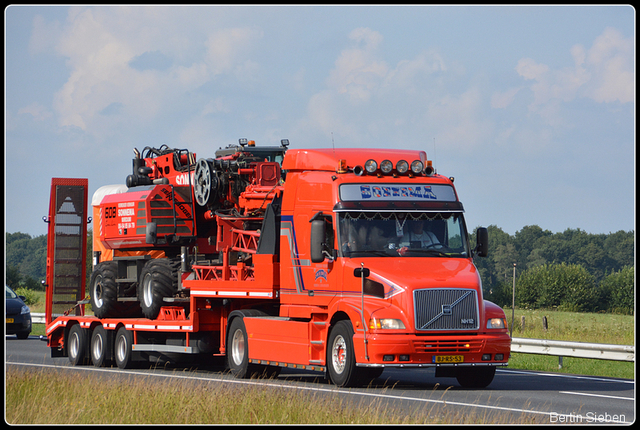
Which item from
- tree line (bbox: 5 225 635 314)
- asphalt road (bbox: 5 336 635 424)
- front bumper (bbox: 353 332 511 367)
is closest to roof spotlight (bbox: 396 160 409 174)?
front bumper (bbox: 353 332 511 367)

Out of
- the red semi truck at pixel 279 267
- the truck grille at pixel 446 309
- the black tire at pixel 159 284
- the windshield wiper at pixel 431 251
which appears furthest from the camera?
the black tire at pixel 159 284

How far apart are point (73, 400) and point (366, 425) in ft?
13.6

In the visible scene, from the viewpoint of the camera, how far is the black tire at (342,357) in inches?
571

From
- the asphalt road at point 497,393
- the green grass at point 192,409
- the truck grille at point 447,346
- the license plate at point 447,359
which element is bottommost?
the asphalt road at point 497,393

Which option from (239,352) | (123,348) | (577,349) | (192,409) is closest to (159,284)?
(123,348)

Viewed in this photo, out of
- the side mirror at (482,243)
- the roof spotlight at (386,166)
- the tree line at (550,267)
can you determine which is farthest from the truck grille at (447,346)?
the tree line at (550,267)

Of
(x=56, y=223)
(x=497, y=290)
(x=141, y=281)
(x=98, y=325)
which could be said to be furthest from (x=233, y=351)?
(x=497, y=290)

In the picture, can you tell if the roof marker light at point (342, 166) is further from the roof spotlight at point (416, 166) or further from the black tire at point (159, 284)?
the black tire at point (159, 284)

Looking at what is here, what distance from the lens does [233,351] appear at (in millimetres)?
17672

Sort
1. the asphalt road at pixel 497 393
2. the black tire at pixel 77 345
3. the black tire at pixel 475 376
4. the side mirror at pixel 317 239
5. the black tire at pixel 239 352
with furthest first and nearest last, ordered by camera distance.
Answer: the black tire at pixel 77 345
the black tire at pixel 239 352
the black tire at pixel 475 376
the side mirror at pixel 317 239
the asphalt road at pixel 497 393

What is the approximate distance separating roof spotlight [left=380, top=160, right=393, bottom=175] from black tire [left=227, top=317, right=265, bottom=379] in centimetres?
396

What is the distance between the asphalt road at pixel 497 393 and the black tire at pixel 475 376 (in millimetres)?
166

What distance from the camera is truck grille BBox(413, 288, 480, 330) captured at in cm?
1423

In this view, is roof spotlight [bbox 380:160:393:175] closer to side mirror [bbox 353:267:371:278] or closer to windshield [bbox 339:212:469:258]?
windshield [bbox 339:212:469:258]
